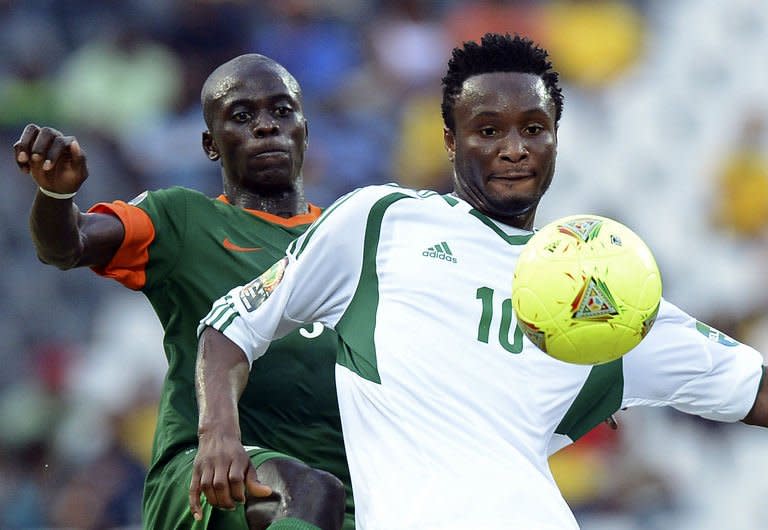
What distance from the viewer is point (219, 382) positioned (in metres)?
4.32

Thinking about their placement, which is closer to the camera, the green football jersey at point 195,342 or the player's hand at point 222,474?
the player's hand at point 222,474

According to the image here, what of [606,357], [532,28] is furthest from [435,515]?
[532,28]

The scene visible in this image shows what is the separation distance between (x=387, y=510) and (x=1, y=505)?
5.82 metres

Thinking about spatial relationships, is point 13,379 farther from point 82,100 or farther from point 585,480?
point 585,480

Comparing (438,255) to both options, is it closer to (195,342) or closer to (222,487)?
(222,487)

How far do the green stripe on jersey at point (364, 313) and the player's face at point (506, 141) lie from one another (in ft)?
1.12

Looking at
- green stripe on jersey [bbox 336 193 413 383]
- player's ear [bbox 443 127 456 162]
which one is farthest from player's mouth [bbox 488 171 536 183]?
green stripe on jersey [bbox 336 193 413 383]

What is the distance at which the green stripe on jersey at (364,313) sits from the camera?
4363 mm

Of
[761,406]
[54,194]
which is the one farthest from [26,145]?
[761,406]

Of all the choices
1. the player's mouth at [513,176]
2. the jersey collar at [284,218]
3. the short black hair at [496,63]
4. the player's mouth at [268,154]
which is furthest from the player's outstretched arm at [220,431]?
the player's mouth at [268,154]

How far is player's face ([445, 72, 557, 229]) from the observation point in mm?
4535

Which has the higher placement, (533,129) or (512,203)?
(533,129)

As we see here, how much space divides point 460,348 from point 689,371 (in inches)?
34.4

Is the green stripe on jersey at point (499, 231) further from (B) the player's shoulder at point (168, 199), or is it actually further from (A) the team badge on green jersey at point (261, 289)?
(B) the player's shoulder at point (168, 199)
